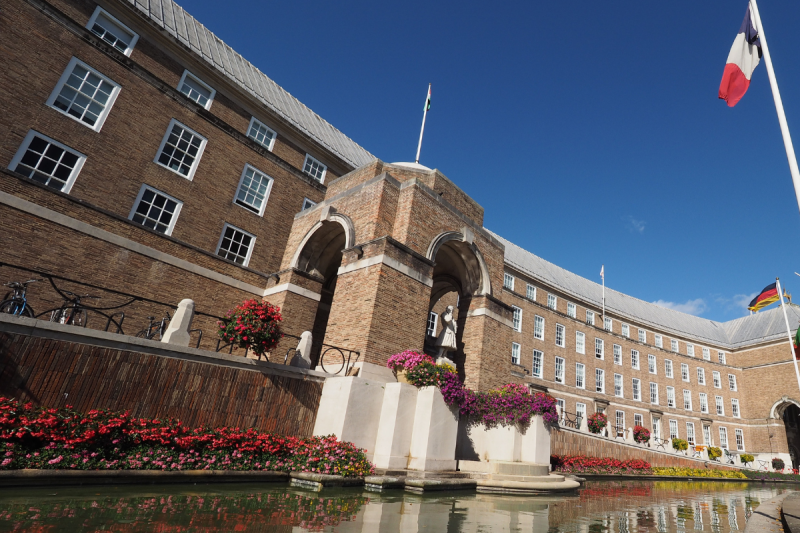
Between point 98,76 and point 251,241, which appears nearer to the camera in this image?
point 98,76

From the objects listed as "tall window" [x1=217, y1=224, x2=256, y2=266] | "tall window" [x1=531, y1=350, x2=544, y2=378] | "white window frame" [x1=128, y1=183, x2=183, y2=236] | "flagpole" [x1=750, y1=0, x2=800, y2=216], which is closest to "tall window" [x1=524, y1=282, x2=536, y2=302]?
"tall window" [x1=531, y1=350, x2=544, y2=378]

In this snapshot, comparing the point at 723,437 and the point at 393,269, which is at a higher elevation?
the point at 723,437

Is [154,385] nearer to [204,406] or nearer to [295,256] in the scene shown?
[204,406]

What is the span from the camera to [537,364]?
38.7 m

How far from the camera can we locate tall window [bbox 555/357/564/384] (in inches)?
1563

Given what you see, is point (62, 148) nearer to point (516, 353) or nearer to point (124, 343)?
point (124, 343)

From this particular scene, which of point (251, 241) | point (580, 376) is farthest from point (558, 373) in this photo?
point (251, 241)

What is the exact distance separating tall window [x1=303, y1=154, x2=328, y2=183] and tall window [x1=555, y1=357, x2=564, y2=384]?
29.4 metres

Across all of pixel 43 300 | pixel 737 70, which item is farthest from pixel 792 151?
pixel 43 300

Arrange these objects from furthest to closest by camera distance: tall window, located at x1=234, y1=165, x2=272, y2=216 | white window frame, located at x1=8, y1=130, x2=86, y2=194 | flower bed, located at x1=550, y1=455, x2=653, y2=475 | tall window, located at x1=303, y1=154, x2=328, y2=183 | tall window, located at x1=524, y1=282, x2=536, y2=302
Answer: tall window, located at x1=524, y1=282, x2=536, y2=302
tall window, located at x1=303, y1=154, x2=328, y2=183
tall window, located at x1=234, y1=165, x2=272, y2=216
flower bed, located at x1=550, y1=455, x2=653, y2=475
white window frame, located at x1=8, y1=130, x2=86, y2=194

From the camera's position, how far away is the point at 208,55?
20625mm

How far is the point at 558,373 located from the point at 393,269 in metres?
33.0

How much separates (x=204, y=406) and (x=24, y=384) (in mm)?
2979

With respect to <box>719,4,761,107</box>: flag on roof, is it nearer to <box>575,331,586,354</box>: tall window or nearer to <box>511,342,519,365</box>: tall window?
<box>511,342,519,365</box>: tall window
